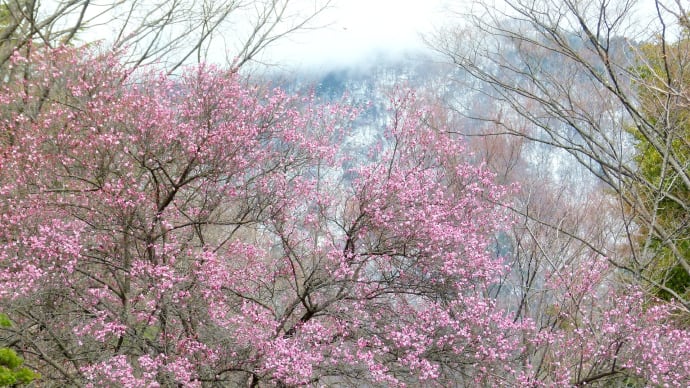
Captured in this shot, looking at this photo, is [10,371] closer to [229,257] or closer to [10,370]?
[10,370]

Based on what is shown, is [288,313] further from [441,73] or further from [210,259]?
[441,73]

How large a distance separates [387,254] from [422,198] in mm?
748

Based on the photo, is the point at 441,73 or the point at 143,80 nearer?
the point at 143,80

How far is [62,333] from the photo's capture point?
6.59 meters

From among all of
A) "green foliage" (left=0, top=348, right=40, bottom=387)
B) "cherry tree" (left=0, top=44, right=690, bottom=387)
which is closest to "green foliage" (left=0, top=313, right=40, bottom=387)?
"green foliage" (left=0, top=348, right=40, bottom=387)

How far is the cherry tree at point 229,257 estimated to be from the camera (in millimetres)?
5914

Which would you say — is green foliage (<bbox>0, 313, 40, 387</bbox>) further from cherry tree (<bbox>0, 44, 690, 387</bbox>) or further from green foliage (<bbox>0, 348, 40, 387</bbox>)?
cherry tree (<bbox>0, 44, 690, 387</bbox>)

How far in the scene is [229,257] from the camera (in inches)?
284

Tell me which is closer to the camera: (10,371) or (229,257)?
(10,371)

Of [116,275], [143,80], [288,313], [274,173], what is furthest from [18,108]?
[288,313]

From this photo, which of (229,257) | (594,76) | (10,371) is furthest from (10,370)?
(594,76)

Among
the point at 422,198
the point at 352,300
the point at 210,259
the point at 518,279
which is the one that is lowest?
the point at 518,279

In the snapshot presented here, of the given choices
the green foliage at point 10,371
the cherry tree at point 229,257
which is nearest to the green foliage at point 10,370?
the green foliage at point 10,371

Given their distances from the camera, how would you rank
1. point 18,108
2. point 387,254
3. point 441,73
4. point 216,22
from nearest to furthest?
point 387,254 < point 18,108 < point 441,73 < point 216,22
